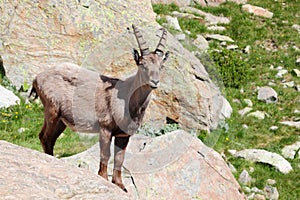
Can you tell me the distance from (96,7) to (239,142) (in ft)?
17.1

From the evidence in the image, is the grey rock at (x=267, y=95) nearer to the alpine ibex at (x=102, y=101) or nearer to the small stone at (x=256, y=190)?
the small stone at (x=256, y=190)

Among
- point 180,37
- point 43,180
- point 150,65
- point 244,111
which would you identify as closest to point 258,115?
point 244,111

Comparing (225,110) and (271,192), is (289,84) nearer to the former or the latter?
(225,110)

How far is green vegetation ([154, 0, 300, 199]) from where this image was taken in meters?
12.5

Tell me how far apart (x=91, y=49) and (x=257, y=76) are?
6366 mm

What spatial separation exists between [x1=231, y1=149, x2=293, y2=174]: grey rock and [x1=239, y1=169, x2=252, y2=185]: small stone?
2.47ft

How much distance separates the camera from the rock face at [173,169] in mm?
8852

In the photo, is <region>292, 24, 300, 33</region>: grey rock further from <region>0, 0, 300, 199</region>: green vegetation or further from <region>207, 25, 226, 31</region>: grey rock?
<region>207, 25, 226, 31</region>: grey rock

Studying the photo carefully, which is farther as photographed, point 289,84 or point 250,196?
point 289,84

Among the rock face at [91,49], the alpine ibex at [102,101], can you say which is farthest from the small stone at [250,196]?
the alpine ibex at [102,101]

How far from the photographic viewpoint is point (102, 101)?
26.7 ft

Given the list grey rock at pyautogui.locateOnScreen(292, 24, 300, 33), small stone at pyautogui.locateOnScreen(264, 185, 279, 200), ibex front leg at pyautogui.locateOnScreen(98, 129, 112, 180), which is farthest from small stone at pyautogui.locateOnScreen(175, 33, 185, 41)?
ibex front leg at pyautogui.locateOnScreen(98, 129, 112, 180)

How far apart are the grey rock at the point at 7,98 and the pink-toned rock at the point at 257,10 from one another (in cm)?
1266

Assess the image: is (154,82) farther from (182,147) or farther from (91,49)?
(91,49)
